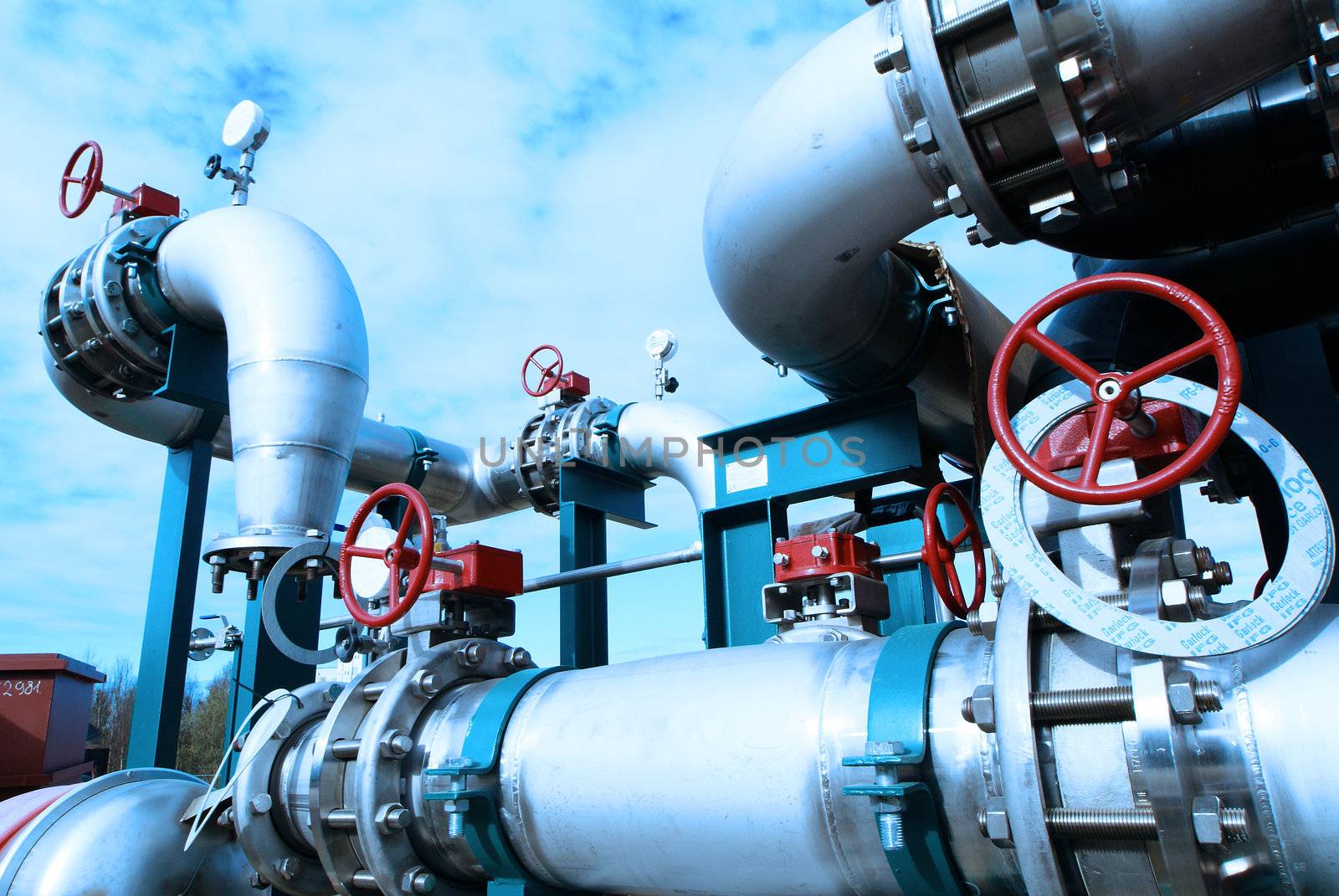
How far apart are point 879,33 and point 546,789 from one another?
5.09ft

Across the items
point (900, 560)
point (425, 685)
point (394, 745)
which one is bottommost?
point (394, 745)

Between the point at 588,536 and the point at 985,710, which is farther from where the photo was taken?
the point at 588,536

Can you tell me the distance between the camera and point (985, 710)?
122cm

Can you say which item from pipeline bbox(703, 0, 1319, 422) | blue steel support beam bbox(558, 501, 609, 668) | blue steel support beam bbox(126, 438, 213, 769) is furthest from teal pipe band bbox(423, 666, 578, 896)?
blue steel support beam bbox(126, 438, 213, 769)

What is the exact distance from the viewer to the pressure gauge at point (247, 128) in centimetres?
418

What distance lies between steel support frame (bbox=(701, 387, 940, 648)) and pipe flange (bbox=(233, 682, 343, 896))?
140cm

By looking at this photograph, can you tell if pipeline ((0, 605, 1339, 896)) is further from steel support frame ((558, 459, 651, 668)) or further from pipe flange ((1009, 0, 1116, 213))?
steel support frame ((558, 459, 651, 668))

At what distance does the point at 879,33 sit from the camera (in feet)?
6.34

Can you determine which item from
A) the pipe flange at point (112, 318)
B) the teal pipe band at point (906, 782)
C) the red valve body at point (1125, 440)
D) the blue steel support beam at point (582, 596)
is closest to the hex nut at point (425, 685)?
the teal pipe band at point (906, 782)

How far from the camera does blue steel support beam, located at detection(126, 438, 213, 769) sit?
3.80m

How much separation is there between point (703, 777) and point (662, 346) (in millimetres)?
3928

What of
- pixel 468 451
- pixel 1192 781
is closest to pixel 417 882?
pixel 1192 781

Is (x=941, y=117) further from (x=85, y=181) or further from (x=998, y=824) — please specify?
(x=85, y=181)

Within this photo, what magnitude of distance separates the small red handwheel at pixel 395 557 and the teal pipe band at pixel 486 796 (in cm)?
38
